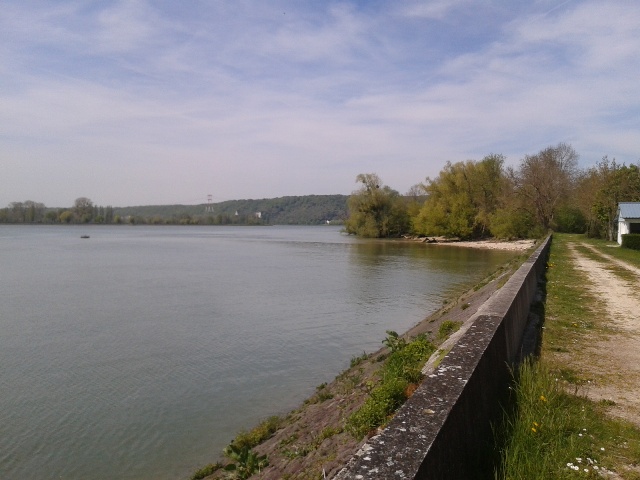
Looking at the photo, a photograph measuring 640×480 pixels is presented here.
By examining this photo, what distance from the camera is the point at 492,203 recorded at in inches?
2707

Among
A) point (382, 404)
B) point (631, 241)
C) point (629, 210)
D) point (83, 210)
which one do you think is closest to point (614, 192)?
point (629, 210)

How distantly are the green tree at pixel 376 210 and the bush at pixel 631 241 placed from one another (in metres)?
50.5

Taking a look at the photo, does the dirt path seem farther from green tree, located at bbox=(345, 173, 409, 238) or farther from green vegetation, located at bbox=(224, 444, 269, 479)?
green tree, located at bbox=(345, 173, 409, 238)

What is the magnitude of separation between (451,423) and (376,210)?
261 feet

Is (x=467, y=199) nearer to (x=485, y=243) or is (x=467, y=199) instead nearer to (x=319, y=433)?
(x=485, y=243)

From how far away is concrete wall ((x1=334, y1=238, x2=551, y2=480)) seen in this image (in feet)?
9.61

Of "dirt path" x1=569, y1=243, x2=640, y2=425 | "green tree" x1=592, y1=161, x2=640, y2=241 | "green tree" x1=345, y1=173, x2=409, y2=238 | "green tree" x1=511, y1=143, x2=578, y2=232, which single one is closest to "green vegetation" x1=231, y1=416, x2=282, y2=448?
"dirt path" x1=569, y1=243, x2=640, y2=425

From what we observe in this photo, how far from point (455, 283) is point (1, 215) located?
7256 inches

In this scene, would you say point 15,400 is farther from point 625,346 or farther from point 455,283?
point 455,283

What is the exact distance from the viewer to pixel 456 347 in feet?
17.1

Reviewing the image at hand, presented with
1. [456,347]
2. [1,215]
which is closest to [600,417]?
[456,347]

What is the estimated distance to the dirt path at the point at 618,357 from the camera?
5.62 metres

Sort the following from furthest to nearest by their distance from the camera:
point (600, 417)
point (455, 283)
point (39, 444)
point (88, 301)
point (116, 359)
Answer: point (455, 283) < point (88, 301) < point (116, 359) < point (39, 444) < point (600, 417)

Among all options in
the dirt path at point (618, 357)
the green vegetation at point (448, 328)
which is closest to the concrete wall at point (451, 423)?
the dirt path at point (618, 357)
